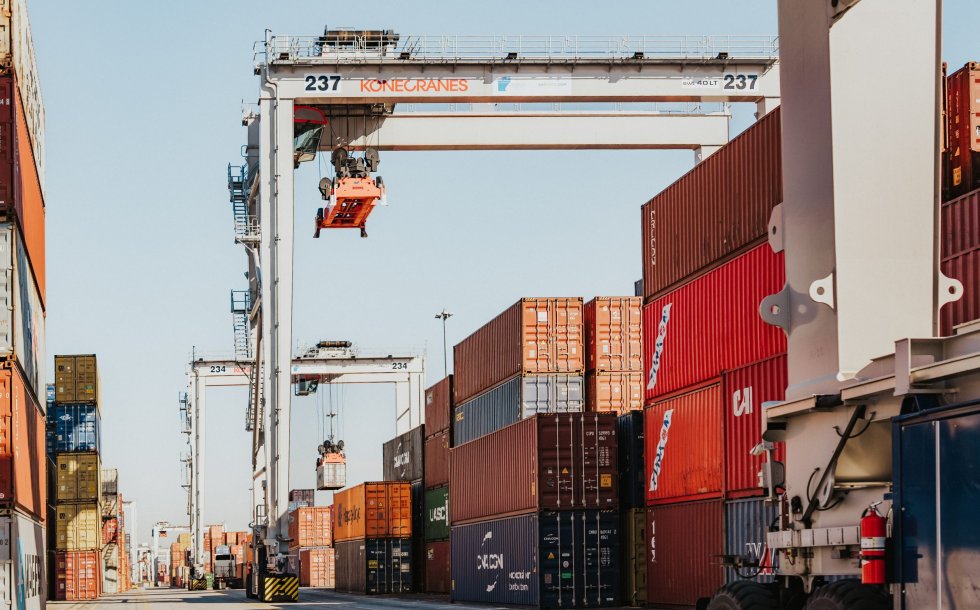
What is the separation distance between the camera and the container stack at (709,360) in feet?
67.0

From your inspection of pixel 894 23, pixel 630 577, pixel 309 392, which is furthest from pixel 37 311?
pixel 309 392

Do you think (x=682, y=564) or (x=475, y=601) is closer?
(x=682, y=564)

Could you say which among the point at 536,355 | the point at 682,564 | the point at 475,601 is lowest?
the point at 475,601

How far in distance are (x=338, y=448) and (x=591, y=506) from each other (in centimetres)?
4464

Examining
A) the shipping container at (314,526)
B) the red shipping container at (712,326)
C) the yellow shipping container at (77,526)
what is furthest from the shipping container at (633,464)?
the shipping container at (314,526)

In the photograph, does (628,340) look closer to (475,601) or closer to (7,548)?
(475,601)

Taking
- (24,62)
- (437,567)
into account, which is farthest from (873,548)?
(437,567)

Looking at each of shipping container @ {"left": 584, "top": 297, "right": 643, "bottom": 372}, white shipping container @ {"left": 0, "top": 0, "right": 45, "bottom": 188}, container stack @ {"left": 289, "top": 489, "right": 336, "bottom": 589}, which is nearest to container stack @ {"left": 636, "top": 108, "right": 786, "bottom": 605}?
shipping container @ {"left": 584, "top": 297, "right": 643, "bottom": 372}

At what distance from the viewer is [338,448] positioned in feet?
238

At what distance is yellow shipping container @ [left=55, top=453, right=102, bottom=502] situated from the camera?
64.3 meters

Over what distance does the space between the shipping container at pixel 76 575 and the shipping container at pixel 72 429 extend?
5192mm

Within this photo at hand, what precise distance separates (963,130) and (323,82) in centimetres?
2140

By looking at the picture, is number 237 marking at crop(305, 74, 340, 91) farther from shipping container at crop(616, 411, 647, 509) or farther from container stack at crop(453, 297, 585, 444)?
shipping container at crop(616, 411, 647, 509)

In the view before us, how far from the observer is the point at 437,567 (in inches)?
1822
